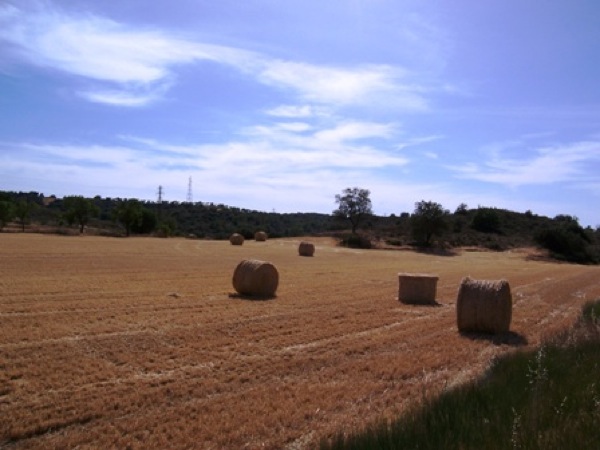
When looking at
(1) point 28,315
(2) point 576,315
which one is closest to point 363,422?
(1) point 28,315

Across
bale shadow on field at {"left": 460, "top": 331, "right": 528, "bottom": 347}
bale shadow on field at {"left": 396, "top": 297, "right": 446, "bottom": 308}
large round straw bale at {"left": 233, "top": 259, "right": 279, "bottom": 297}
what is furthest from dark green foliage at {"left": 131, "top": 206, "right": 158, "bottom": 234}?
bale shadow on field at {"left": 460, "top": 331, "right": 528, "bottom": 347}

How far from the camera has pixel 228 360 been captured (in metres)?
9.45

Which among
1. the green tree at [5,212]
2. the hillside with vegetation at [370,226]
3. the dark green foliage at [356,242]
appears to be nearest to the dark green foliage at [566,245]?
the hillside with vegetation at [370,226]

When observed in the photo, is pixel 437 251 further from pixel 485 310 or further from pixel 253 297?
pixel 485 310

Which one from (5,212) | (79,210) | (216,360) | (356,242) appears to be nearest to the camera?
(216,360)

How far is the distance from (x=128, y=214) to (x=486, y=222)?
49.3 meters

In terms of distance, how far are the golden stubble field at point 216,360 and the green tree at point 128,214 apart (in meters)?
59.0

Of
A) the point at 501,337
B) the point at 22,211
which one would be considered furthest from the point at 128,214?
the point at 501,337

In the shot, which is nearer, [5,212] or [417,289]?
[417,289]

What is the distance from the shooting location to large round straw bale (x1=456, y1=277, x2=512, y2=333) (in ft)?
42.0

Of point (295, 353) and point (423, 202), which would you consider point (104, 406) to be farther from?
point (423, 202)

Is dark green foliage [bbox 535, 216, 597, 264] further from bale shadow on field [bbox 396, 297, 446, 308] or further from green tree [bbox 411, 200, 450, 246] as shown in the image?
bale shadow on field [bbox 396, 297, 446, 308]

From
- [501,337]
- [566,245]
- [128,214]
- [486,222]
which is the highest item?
[486,222]

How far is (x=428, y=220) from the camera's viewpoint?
209 ft
